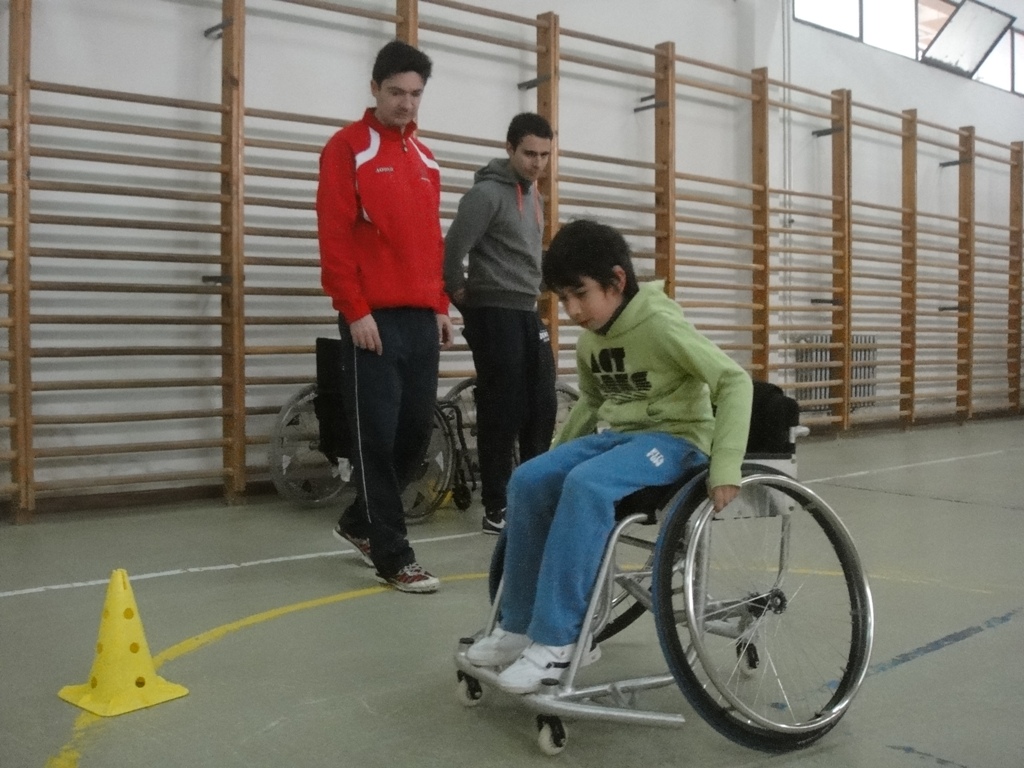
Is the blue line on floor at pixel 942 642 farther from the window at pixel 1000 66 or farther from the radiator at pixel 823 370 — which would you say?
the window at pixel 1000 66

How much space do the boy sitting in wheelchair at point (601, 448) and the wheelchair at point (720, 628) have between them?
1.2 inches

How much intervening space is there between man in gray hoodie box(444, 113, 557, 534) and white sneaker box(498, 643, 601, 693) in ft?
5.84

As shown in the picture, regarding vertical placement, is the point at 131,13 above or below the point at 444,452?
above

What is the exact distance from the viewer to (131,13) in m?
3.74

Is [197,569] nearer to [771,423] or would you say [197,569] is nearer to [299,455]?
[299,455]

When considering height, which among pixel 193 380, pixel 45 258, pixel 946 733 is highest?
pixel 45 258

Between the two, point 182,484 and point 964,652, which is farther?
point 182,484

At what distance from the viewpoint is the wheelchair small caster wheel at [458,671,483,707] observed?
5.67 feet

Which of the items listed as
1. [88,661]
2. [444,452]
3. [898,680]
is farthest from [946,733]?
[444,452]

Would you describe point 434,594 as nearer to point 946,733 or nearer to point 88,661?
point 88,661

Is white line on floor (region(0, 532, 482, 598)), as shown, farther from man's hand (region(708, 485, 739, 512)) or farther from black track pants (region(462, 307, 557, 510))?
man's hand (region(708, 485, 739, 512))

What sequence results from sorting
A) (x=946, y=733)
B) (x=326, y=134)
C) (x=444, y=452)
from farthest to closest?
(x=326, y=134), (x=444, y=452), (x=946, y=733)

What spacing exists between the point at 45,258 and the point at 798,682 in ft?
10.1

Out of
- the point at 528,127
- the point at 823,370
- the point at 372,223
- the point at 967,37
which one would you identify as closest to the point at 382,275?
the point at 372,223
